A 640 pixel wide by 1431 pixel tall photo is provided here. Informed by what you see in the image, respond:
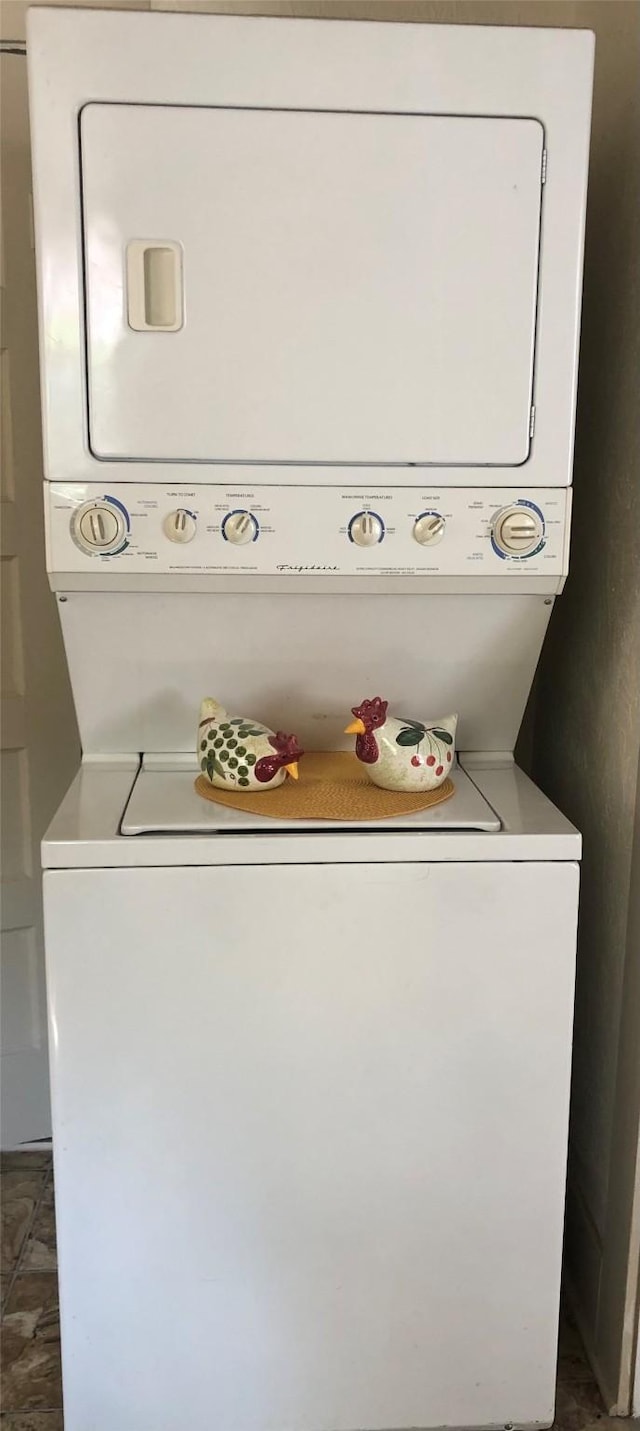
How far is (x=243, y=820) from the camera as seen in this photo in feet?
3.85

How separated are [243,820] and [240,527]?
339mm

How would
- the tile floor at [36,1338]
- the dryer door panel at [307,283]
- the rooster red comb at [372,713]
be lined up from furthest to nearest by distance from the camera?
the tile floor at [36,1338] < the rooster red comb at [372,713] < the dryer door panel at [307,283]

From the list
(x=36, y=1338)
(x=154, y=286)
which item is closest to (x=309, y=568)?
(x=154, y=286)

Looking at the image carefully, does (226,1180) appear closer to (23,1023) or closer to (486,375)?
(23,1023)

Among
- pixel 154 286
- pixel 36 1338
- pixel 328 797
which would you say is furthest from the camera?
pixel 36 1338

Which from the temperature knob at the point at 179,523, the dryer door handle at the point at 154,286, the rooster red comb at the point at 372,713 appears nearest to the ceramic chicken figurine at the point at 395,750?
the rooster red comb at the point at 372,713

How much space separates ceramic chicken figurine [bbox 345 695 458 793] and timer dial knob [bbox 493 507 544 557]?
241mm

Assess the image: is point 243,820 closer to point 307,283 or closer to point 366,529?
point 366,529

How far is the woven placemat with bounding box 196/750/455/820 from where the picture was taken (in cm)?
119

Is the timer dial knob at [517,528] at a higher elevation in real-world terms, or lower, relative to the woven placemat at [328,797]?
higher

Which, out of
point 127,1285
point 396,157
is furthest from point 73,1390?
point 396,157

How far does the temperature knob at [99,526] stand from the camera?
118 cm

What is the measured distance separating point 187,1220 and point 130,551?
79 centimetres

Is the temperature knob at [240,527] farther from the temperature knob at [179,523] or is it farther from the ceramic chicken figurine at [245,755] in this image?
the ceramic chicken figurine at [245,755]
